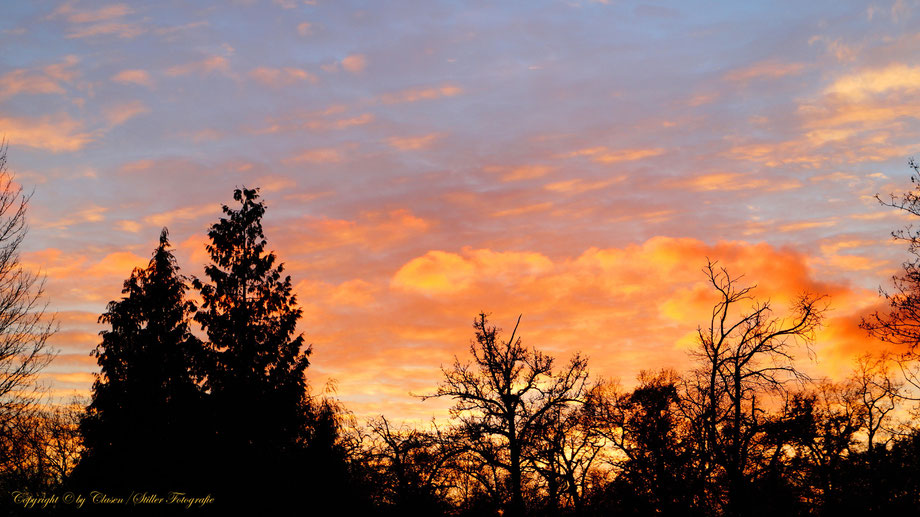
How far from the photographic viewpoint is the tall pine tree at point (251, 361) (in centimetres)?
3491

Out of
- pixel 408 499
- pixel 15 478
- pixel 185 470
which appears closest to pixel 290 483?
pixel 185 470

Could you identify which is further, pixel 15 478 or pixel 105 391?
pixel 15 478

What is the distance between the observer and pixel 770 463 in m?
32.6

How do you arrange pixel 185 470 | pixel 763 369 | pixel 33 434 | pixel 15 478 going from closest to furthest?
pixel 763 369 < pixel 185 470 < pixel 15 478 < pixel 33 434

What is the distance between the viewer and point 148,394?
41438 mm

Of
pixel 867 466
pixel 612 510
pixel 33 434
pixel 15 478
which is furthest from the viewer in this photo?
pixel 33 434

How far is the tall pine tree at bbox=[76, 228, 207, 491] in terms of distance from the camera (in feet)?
118

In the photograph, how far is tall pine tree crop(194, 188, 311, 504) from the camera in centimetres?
3491

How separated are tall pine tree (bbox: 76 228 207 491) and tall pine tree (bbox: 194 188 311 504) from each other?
1.53m

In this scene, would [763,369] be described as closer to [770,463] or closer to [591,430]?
[770,463]

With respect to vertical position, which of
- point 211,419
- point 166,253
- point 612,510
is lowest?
point 612,510

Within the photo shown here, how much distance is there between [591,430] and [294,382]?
1735 centimetres

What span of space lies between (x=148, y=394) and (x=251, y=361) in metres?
7.92

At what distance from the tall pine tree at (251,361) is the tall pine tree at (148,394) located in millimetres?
1532
